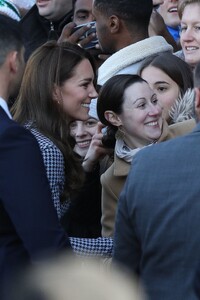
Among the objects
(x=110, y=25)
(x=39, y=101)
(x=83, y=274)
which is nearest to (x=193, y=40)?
(x=110, y=25)

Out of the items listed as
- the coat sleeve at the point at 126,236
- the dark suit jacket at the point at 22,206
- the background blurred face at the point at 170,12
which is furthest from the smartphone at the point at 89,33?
the coat sleeve at the point at 126,236

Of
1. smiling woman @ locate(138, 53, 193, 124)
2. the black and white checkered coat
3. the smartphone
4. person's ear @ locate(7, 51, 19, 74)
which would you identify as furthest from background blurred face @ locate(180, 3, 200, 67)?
person's ear @ locate(7, 51, 19, 74)

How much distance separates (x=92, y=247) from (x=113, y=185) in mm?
445

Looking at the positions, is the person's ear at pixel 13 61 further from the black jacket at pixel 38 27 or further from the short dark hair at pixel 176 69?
the black jacket at pixel 38 27

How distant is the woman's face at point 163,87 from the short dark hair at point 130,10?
2.28 feet

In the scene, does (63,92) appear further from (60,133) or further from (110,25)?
(110,25)

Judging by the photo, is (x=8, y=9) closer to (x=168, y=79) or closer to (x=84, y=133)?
(x=84, y=133)

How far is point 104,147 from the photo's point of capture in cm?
407

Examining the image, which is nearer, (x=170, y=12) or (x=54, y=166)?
(x=54, y=166)

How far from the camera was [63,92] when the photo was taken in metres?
3.62

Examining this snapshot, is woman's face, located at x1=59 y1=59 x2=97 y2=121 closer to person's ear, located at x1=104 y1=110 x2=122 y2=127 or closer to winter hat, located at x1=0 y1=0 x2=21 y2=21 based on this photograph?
person's ear, located at x1=104 y1=110 x2=122 y2=127

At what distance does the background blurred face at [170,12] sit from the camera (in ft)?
19.8

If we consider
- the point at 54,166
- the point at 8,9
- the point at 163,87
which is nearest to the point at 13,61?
the point at 54,166

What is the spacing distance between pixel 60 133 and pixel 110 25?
1.80 m
